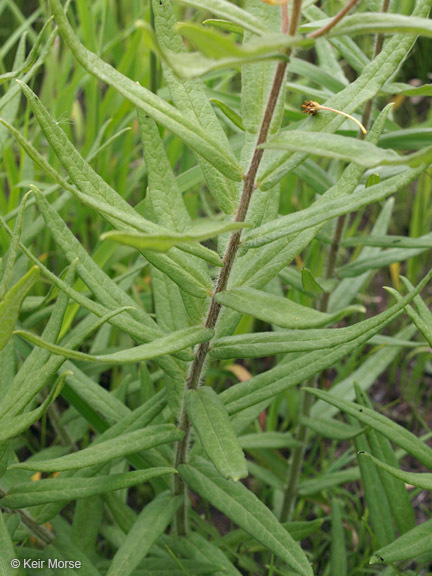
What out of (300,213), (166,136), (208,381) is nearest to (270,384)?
(300,213)

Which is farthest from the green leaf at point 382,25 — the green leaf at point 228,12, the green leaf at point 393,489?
the green leaf at point 393,489

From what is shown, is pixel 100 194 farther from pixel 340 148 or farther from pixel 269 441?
pixel 269 441

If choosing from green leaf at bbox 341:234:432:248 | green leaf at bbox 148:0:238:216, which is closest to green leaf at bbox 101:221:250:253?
green leaf at bbox 148:0:238:216

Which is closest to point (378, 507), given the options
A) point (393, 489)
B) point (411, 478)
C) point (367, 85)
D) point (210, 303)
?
point (393, 489)

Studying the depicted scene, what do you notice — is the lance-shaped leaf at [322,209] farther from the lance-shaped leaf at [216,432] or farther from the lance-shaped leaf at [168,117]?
the lance-shaped leaf at [216,432]

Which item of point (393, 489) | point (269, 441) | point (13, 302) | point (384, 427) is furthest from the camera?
point (269, 441)

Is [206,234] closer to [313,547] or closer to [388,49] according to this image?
[388,49]
